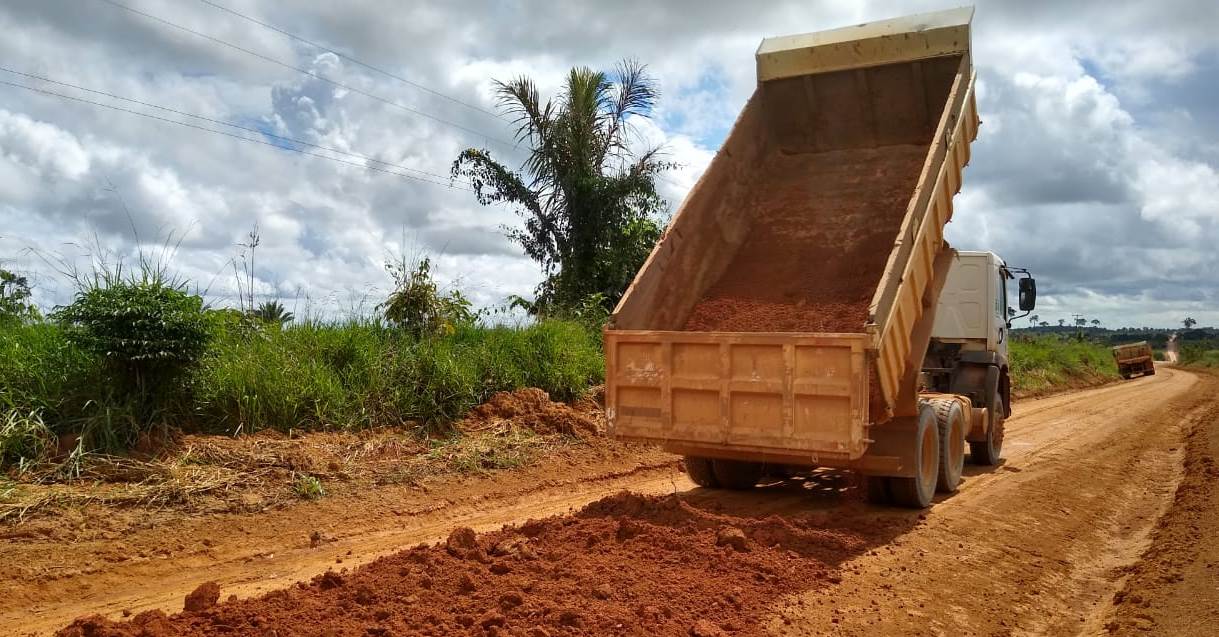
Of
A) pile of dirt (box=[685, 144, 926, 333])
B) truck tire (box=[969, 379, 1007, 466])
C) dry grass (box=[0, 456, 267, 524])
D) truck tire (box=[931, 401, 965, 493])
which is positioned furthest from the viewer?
truck tire (box=[969, 379, 1007, 466])

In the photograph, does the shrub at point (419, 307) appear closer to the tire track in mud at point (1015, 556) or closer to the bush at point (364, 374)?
the bush at point (364, 374)

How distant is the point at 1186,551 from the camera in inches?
254

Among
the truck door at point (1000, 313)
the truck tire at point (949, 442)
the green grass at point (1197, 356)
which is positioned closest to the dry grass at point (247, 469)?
the truck tire at point (949, 442)

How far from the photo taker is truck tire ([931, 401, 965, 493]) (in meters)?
7.94

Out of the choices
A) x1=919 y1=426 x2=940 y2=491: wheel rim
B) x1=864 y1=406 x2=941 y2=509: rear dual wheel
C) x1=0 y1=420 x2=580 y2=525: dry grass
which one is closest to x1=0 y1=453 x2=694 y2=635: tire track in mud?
x1=0 y1=420 x2=580 y2=525: dry grass

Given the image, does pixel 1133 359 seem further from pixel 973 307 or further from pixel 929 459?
pixel 929 459

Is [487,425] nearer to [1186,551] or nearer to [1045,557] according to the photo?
[1045,557]

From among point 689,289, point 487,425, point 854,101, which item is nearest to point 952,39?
point 854,101

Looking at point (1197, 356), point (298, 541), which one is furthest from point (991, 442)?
point (1197, 356)

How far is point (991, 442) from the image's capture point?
10.3 m

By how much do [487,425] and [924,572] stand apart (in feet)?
17.9

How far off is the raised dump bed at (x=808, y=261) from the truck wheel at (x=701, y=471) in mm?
1216

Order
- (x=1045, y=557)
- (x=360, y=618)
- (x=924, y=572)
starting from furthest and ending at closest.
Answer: (x=1045, y=557), (x=924, y=572), (x=360, y=618)

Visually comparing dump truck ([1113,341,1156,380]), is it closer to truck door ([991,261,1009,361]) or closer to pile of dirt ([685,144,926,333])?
truck door ([991,261,1009,361])
